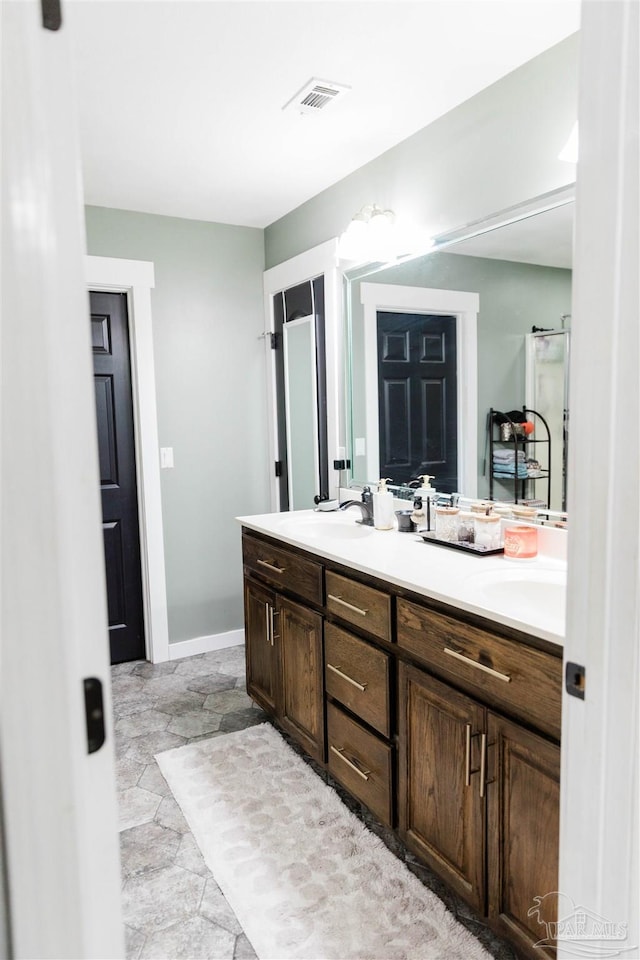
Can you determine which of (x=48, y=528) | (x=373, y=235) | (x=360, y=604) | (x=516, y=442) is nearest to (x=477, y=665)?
(x=360, y=604)

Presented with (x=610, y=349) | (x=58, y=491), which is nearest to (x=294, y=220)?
(x=610, y=349)

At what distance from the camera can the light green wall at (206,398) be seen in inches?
134

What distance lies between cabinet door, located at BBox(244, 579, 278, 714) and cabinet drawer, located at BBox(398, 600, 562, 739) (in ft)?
2.94

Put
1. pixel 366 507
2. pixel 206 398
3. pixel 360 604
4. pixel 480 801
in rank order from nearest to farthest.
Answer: pixel 480 801 → pixel 360 604 → pixel 366 507 → pixel 206 398

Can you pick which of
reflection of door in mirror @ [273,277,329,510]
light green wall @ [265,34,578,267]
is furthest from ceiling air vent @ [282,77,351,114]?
reflection of door in mirror @ [273,277,329,510]

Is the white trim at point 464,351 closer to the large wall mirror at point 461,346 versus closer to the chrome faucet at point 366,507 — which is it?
the large wall mirror at point 461,346

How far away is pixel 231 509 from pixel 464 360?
72.4 inches

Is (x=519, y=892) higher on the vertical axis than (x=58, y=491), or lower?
lower

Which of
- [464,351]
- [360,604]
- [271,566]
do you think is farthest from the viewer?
[271,566]

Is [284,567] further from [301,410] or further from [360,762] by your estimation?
[301,410]

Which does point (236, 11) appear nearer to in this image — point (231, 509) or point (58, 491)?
point (58, 491)

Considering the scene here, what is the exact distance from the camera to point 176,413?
3.47m

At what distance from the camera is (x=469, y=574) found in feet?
5.85

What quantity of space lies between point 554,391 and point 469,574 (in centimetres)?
64
